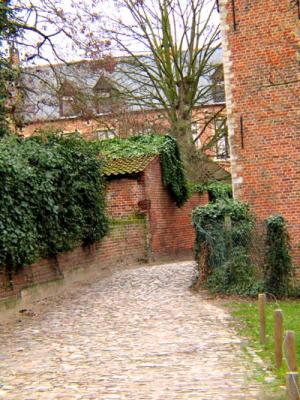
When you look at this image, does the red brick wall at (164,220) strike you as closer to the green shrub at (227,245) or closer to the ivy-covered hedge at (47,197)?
the ivy-covered hedge at (47,197)

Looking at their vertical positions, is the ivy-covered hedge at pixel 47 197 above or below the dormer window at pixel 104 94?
below

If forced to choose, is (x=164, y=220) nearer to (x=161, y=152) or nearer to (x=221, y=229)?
(x=161, y=152)

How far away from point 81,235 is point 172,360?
8.38 m

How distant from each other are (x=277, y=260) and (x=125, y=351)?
18.7 feet

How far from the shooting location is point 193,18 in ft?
93.5

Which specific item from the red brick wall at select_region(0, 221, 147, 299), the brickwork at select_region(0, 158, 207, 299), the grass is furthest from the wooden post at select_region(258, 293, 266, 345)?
the brickwork at select_region(0, 158, 207, 299)

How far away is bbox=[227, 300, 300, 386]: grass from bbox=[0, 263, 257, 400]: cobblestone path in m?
0.28

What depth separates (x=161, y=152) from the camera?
2362 centimetres

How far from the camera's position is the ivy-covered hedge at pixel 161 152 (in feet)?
76.6

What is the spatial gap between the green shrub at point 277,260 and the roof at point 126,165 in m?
9.36

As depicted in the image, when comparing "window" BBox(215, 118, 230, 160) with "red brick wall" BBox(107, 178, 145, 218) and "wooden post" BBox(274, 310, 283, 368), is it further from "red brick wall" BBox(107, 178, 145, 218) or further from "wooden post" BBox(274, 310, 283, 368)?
"wooden post" BBox(274, 310, 283, 368)

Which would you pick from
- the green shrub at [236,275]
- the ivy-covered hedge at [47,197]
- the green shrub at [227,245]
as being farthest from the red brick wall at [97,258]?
the green shrub at [236,275]

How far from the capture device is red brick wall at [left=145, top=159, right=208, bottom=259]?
22.9 metres

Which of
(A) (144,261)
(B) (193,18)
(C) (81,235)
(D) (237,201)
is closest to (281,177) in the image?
(D) (237,201)
